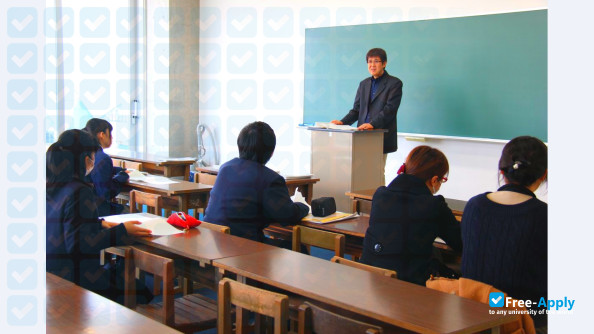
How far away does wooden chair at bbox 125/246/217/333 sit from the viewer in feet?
7.54

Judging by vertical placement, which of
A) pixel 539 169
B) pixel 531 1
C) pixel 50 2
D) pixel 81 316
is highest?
pixel 50 2

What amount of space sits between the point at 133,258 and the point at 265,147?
3.61ft

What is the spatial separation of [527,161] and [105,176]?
10.5 ft

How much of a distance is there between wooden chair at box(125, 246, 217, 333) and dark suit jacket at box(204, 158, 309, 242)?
0.59 meters

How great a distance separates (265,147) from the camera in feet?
10.9

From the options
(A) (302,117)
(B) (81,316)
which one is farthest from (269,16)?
(B) (81,316)

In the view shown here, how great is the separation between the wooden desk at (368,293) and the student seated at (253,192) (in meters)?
0.72

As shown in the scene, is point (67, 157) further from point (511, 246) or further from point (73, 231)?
point (511, 246)

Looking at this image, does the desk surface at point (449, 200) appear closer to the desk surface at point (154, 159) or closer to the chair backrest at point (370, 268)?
the chair backrest at point (370, 268)

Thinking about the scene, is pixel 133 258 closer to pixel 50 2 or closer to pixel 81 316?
pixel 81 316

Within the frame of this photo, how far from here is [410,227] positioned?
2.54 m

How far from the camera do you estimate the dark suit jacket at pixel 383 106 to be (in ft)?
17.7

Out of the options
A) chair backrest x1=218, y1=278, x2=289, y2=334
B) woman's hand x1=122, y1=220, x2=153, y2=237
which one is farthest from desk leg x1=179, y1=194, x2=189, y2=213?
chair backrest x1=218, y1=278, x2=289, y2=334

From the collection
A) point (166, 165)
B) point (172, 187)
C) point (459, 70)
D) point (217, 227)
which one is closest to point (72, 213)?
point (217, 227)
